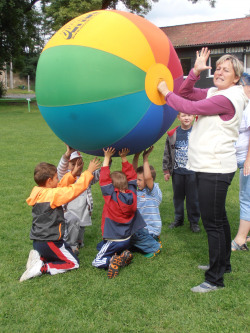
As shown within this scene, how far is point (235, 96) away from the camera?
9.77 feet

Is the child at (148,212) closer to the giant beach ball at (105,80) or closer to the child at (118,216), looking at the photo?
the child at (118,216)

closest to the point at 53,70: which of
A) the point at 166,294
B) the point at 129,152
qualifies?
the point at 129,152

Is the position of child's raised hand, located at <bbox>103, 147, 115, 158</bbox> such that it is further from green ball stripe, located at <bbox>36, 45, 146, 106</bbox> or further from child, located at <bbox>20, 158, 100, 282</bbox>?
green ball stripe, located at <bbox>36, 45, 146, 106</bbox>

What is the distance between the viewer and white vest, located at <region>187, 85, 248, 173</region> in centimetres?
300

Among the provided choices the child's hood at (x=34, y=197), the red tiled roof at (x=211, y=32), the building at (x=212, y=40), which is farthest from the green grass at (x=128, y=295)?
the red tiled roof at (x=211, y=32)

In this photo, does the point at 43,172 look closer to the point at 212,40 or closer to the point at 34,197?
the point at 34,197

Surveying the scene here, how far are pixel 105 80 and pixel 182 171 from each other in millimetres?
2331

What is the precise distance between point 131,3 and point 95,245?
26.2m

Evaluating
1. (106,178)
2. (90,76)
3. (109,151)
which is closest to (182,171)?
(106,178)

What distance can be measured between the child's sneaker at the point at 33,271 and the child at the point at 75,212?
55 cm

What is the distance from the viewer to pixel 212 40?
26.7 metres

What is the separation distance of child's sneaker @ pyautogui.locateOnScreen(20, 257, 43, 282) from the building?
24.1 metres

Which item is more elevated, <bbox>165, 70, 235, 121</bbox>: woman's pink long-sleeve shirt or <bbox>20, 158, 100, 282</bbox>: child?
<bbox>165, 70, 235, 121</bbox>: woman's pink long-sleeve shirt

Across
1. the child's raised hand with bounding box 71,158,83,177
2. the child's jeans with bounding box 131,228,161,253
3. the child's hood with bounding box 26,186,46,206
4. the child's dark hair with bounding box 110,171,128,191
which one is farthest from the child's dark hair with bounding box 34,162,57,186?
the child's jeans with bounding box 131,228,161,253
